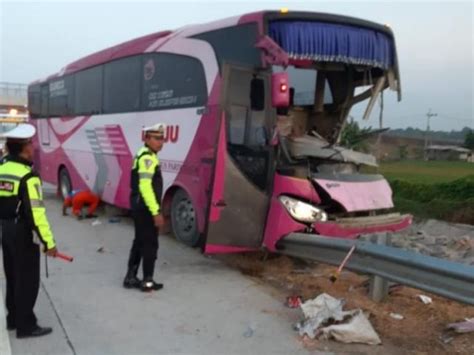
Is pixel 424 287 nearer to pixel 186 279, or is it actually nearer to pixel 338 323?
pixel 338 323

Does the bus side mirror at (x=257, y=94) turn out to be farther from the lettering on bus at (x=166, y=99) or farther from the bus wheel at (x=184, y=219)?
the bus wheel at (x=184, y=219)

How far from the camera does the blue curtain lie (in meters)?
6.11

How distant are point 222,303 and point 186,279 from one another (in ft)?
3.20

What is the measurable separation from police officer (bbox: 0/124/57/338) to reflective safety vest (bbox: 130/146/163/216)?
1300mm

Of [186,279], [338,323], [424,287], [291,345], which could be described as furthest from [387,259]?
[186,279]

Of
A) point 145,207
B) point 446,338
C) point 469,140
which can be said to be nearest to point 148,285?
point 145,207

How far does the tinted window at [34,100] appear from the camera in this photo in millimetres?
14641

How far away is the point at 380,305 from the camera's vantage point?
205 inches

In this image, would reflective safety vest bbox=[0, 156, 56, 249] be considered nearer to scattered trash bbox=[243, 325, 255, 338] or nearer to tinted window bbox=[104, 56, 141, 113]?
scattered trash bbox=[243, 325, 255, 338]

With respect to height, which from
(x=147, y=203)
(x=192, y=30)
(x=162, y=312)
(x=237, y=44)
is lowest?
(x=162, y=312)

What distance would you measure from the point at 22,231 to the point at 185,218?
331cm

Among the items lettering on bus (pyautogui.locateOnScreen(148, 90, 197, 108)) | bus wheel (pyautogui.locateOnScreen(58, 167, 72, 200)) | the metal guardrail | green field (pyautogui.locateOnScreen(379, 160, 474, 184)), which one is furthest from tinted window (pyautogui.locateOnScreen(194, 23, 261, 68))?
bus wheel (pyautogui.locateOnScreen(58, 167, 72, 200))

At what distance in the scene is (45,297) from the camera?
5438mm

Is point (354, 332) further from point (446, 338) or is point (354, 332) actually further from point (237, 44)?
point (237, 44)
